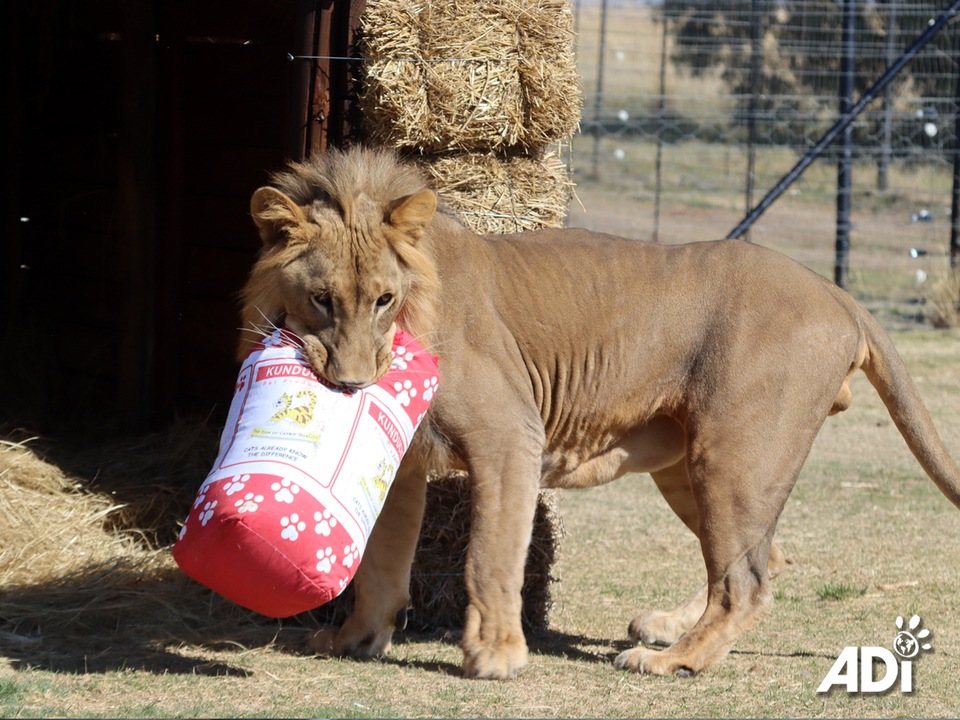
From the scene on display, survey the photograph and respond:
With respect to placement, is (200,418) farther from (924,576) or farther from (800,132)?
(800,132)

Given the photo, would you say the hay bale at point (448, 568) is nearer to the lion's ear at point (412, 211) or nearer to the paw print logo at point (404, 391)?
the paw print logo at point (404, 391)

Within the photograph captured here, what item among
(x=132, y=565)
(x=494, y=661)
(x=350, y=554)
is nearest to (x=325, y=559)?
(x=350, y=554)

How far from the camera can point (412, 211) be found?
4113mm

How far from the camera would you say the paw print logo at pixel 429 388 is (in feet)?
13.3

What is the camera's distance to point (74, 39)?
7.33m

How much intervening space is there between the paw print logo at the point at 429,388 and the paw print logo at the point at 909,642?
92.6 inches

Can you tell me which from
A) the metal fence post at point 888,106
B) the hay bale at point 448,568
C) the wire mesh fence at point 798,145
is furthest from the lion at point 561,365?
the metal fence post at point 888,106

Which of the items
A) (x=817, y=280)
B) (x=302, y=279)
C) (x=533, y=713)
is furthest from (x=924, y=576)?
(x=302, y=279)

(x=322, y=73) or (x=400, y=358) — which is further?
(x=322, y=73)

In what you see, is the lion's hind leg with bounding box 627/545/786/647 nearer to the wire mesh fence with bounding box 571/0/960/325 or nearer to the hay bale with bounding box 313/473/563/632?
the hay bale with bounding box 313/473/563/632

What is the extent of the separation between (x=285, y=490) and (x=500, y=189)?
2356 millimetres

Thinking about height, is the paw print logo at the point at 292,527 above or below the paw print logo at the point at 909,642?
above

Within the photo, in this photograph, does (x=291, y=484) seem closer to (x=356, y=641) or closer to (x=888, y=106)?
(x=356, y=641)

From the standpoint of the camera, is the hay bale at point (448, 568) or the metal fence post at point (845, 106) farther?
the metal fence post at point (845, 106)
